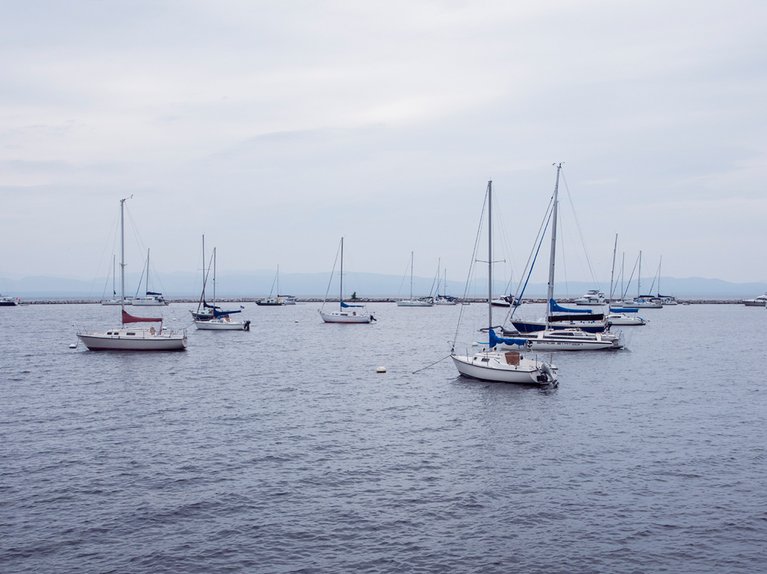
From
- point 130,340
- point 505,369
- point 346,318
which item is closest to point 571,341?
point 505,369

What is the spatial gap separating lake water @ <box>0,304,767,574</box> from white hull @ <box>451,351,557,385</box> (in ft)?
2.75

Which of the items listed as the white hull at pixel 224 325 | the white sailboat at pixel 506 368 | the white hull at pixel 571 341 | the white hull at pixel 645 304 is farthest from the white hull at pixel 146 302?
the white sailboat at pixel 506 368

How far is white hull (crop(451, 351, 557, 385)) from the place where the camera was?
44031 millimetres

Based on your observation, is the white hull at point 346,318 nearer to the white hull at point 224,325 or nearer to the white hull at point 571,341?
the white hull at point 224,325

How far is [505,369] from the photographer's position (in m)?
44.5

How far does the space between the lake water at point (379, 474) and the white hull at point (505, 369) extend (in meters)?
0.84

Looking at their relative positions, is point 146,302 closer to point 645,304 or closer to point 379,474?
point 645,304

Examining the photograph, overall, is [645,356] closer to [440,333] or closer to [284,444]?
[440,333]

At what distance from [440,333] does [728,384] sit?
5499 centimetres

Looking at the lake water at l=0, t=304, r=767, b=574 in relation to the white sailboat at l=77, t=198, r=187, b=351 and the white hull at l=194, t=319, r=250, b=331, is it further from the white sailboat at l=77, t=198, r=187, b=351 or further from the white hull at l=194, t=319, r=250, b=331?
the white hull at l=194, t=319, r=250, b=331

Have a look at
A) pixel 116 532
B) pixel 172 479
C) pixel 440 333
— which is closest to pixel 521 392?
pixel 172 479

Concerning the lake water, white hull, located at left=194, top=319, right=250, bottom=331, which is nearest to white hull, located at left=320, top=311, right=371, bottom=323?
white hull, located at left=194, top=319, right=250, bottom=331

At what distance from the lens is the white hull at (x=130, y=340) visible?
211 feet

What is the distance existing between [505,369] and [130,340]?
124 ft
